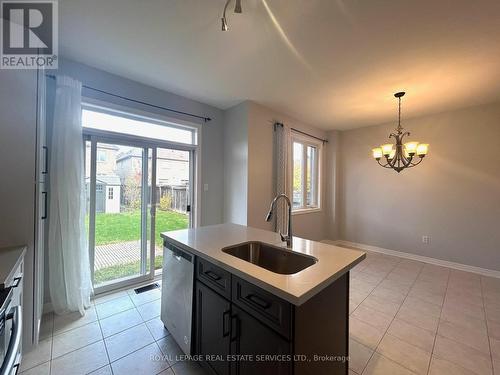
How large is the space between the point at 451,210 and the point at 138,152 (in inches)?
198

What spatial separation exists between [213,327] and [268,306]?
0.57m

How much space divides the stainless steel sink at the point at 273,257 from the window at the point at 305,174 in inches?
105

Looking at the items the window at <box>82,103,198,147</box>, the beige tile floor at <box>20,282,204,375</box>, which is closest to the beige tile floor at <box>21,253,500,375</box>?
the beige tile floor at <box>20,282,204,375</box>

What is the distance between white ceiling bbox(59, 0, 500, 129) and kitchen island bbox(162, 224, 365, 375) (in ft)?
5.90

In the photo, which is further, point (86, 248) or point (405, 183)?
point (405, 183)

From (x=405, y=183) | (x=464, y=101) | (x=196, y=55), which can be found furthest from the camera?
(x=405, y=183)

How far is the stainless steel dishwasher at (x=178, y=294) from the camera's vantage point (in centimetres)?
159

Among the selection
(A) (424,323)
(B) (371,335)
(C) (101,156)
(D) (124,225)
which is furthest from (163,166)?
(A) (424,323)

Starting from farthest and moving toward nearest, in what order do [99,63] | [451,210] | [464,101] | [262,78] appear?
[451,210], [464,101], [262,78], [99,63]

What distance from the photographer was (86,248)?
88.2 inches

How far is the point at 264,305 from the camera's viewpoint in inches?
42.5

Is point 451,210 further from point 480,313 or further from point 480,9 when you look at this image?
point 480,9

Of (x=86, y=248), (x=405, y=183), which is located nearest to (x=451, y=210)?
(x=405, y=183)

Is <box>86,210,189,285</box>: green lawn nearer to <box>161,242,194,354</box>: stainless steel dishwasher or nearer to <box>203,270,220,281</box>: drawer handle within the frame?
<box>161,242,194,354</box>: stainless steel dishwasher
